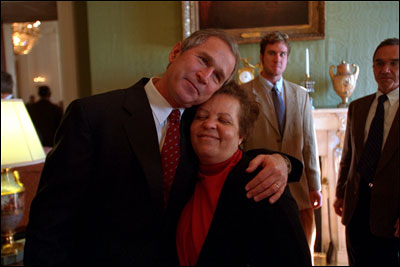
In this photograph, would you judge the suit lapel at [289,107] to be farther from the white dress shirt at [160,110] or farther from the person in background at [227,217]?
the white dress shirt at [160,110]

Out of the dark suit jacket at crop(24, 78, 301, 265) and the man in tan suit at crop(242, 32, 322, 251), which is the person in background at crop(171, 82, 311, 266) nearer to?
the dark suit jacket at crop(24, 78, 301, 265)

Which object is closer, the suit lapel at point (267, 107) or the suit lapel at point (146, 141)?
the suit lapel at point (146, 141)

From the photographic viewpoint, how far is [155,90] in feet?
4.40

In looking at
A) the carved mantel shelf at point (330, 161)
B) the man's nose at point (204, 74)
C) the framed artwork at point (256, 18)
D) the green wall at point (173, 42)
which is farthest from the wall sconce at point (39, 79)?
the man's nose at point (204, 74)

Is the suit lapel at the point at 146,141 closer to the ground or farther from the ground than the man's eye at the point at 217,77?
closer to the ground

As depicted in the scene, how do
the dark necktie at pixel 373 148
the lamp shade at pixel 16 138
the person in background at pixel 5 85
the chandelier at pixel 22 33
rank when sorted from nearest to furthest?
the lamp shade at pixel 16 138 → the dark necktie at pixel 373 148 → the person in background at pixel 5 85 → the chandelier at pixel 22 33

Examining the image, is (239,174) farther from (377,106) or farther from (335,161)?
(335,161)

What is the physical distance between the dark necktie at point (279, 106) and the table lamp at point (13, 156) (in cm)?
152

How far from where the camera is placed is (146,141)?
1193 millimetres

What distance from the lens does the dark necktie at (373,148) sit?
2.22 meters

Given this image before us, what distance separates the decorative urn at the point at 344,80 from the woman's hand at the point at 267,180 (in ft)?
7.79

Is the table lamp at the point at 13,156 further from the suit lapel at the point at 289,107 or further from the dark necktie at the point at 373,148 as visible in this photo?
the dark necktie at the point at 373,148

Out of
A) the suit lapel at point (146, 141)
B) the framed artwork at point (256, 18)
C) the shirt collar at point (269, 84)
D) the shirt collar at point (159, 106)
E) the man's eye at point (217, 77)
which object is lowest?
the suit lapel at point (146, 141)

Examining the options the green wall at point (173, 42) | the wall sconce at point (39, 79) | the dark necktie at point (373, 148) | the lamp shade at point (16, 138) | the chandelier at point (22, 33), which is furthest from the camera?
the wall sconce at point (39, 79)
